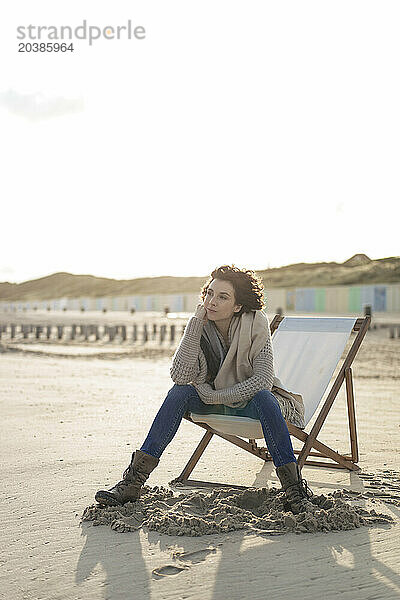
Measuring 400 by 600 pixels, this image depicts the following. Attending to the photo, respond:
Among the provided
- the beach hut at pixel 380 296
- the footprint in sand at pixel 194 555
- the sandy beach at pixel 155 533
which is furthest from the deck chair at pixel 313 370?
the beach hut at pixel 380 296

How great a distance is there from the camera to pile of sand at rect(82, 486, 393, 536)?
119 inches

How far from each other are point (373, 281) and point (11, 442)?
7248 cm

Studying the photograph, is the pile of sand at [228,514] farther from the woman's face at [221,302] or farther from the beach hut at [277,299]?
the beach hut at [277,299]

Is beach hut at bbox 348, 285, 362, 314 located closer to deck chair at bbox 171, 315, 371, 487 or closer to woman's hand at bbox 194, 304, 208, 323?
deck chair at bbox 171, 315, 371, 487

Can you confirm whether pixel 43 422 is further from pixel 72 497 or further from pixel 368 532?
pixel 368 532

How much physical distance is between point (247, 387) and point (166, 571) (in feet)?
3.38

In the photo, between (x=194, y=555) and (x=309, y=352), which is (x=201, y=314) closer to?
(x=309, y=352)

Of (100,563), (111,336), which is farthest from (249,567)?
(111,336)

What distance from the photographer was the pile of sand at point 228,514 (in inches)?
119

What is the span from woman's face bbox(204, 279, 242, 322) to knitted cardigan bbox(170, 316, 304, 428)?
8cm

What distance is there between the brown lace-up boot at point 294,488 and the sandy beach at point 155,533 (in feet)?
0.60

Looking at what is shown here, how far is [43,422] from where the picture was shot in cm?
566

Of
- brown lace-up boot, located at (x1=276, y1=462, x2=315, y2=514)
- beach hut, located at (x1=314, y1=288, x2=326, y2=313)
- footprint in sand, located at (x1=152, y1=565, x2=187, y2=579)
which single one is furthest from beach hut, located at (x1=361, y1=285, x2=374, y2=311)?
footprint in sand, located at (x1=152, y1=565, x2=187, y2=579)

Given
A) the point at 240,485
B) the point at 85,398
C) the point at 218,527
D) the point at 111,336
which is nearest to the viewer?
the point at 218,527
